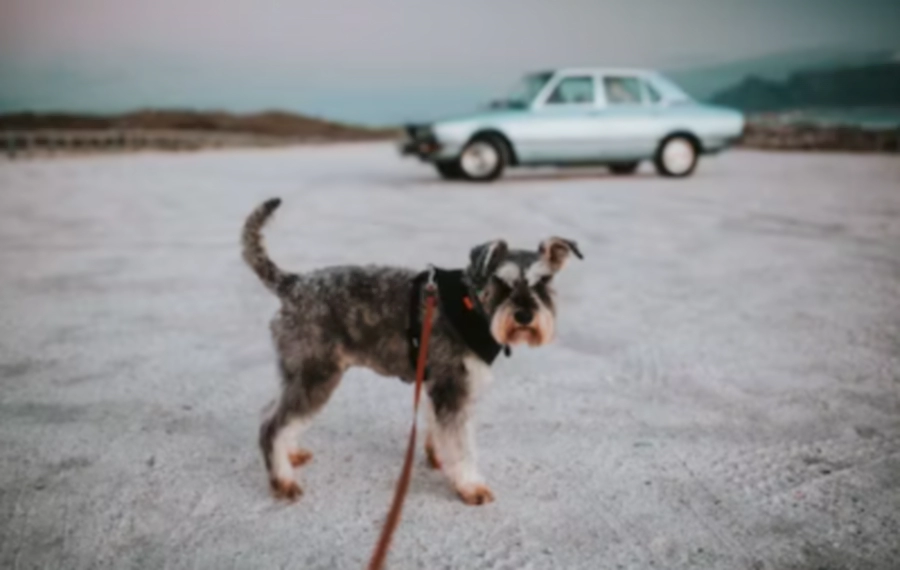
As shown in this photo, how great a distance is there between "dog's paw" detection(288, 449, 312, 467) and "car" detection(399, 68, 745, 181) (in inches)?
488

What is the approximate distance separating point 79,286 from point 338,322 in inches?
190

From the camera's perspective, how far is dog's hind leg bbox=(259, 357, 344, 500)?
3404 millimetres

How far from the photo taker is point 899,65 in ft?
136

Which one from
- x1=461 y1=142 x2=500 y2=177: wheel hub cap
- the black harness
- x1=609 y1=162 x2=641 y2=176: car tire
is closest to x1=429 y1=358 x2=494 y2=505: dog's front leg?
the black harness

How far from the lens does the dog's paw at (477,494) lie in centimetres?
339

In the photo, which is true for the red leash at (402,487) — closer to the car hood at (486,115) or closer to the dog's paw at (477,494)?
the dog's paw at (477,494)

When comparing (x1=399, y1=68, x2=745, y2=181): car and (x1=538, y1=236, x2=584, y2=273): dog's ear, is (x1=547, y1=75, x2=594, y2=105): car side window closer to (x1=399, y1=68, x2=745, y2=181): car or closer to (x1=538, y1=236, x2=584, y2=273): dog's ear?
(x1=399, y1=68, x2=745, y2=181): car

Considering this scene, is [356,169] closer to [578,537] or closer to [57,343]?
[57,343]

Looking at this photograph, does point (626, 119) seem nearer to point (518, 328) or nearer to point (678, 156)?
point (678, 156)

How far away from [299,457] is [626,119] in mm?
14087

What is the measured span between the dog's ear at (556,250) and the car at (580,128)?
41.1ft

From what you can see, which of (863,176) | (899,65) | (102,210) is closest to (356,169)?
(102,210)

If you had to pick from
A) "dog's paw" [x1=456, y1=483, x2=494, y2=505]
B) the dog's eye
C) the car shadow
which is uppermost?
the dog's eye

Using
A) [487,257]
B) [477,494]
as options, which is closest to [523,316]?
[487,257]
